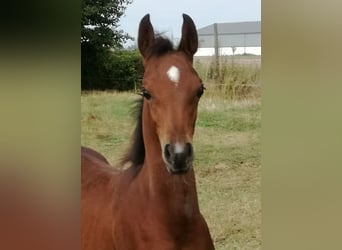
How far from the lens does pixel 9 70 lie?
194 centimetres

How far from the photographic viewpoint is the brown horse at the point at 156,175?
1.68 metres

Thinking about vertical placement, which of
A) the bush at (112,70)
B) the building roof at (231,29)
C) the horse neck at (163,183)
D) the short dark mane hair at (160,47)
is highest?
the building roof at (231,29)

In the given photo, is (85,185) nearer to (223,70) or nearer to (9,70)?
(9,70)

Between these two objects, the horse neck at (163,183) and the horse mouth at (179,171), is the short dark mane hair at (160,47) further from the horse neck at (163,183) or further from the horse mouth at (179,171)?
the horse mouth at (179,171)

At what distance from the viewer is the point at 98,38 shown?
1869 millimetres

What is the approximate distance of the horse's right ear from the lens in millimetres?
1729

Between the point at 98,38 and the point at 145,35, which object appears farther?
the point at 98,38

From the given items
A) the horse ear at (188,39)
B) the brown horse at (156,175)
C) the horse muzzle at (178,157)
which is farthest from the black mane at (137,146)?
the horse ear at (188,39)

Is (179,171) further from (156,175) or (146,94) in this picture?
(146,94)

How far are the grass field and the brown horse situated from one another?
0.04 metres

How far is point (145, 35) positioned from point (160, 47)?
0.22 ft

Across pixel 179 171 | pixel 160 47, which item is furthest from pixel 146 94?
pixel 179 171

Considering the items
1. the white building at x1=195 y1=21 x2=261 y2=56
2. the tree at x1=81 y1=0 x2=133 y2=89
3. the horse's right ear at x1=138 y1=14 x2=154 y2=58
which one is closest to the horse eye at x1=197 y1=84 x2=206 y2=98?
the white building at x1=195 y1=21 x2=261 y2=56

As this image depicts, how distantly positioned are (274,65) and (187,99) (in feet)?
0.96
